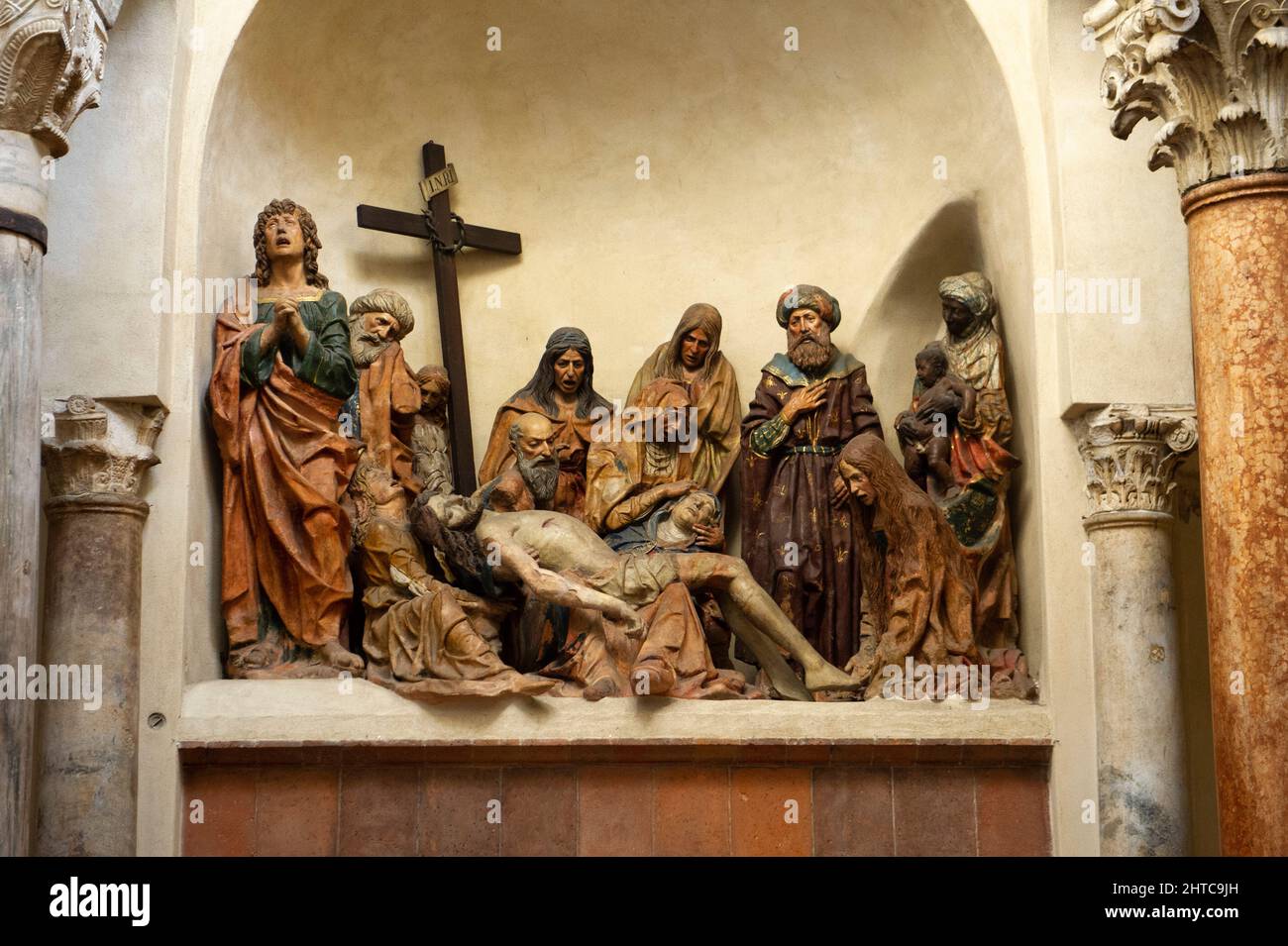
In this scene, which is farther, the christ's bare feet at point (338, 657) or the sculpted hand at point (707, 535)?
the sculpted hand at point (707, 535)

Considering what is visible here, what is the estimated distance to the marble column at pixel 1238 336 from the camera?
8.09 metres

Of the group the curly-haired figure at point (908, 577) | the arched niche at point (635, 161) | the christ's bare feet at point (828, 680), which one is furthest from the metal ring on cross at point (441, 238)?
the christ's bare feet at point (828, 680)

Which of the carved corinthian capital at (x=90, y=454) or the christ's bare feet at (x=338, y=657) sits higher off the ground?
the carved corinthian capital at (x=90, y=454)

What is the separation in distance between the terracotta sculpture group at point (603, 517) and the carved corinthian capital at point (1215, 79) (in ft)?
7.16

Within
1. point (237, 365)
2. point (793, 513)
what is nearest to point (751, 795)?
point (793, 513)

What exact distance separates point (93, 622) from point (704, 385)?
3.37 metres

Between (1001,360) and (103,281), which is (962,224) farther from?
(103,281)

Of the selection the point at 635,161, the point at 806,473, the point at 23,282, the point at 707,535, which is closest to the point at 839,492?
the point at 806,473

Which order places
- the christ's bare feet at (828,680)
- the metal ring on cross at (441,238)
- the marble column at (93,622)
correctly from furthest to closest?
the metal ring on cross at (441,238), the christ's bare feet at (828,680), the marble column at (93,622)

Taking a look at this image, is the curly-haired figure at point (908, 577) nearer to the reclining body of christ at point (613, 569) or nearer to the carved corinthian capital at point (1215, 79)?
the reclining body of christ at point (613, 569)

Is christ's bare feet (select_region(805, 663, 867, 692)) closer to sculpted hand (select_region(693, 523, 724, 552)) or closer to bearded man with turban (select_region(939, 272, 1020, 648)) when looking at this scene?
bearded man with turban (select_region(939, 272, 1020, 648))

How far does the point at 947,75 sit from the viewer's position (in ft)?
36.8

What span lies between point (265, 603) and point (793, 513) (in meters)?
2.65

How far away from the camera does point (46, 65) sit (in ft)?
28.6
